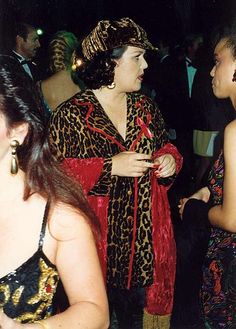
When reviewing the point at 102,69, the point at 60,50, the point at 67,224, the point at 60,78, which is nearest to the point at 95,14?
the point at 60,50

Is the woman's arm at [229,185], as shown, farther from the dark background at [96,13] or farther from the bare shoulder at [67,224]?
the dark background at [96,13]

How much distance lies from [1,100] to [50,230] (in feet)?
1.55

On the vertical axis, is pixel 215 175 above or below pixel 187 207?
above

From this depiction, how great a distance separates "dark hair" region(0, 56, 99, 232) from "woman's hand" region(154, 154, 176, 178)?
107 centimetres

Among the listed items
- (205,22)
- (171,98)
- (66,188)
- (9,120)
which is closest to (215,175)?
(66,188)

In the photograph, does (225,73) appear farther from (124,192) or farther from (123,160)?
(124,192)

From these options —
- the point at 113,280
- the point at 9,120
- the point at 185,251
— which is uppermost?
the point at 9,120

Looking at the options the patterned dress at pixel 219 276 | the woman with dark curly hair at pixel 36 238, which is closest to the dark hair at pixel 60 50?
the patterned dress at pixel 219 276

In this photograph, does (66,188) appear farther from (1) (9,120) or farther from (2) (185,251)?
(2) (185,251)

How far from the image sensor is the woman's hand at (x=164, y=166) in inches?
112

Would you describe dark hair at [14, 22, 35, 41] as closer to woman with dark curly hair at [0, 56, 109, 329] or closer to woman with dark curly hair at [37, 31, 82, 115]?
woman with dark curly hair at [37, 31, 82, 115]

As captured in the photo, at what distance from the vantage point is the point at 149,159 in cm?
278

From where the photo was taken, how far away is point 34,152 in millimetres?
1800

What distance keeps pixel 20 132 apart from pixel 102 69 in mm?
1282
